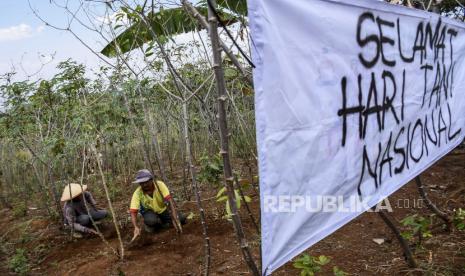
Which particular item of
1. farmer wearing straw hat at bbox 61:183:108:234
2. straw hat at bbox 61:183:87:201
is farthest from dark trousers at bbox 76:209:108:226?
straw hat at bbox 61:183:87:201

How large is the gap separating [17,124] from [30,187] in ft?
11.8

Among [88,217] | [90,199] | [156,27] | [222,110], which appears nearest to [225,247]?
[88,217]

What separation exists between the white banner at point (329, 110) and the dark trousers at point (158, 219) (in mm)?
3000

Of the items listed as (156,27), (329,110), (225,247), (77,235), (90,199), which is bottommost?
(77,235)

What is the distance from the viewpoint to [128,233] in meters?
4.68

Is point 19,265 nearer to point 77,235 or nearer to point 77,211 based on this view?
point 77,235

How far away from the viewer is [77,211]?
16.2ft

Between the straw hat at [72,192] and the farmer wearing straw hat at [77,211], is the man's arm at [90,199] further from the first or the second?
the straw hat at [72,192]

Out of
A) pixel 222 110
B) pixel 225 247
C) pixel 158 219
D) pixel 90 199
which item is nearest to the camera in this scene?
pixel 222 110

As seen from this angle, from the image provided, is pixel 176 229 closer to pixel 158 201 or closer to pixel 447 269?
pixel 158 201

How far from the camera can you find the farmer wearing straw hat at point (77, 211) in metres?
4.65

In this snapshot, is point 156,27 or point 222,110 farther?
point 156,27

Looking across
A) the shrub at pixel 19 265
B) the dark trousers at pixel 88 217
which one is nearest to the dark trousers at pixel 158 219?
the dark trousers at pixel 88 217

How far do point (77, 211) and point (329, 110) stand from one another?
4169 mm
